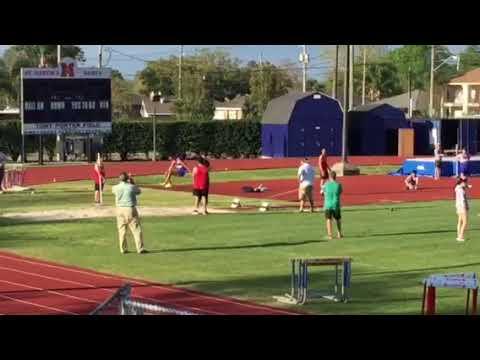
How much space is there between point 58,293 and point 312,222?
11418 mm

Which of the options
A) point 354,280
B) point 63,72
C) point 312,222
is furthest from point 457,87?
point 354,280

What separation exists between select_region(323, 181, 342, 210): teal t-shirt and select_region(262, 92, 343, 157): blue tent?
40587 mm

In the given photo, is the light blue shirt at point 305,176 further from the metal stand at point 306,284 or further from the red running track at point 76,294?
the metal stand at point 306,284

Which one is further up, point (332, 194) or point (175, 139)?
point (175, 139)

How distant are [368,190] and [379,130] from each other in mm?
28455

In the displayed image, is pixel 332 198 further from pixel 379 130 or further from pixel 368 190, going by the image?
pixel 379 130

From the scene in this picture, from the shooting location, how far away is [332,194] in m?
24.2

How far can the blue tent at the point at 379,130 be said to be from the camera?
2670 inches

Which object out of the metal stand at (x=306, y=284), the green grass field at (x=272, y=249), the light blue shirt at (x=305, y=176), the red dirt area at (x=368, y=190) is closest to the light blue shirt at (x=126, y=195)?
the green grass field at (x=272, y=249)

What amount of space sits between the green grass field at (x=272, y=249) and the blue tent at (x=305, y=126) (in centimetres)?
3262

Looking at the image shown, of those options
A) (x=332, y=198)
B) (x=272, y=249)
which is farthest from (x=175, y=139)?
(x=272, y=249)

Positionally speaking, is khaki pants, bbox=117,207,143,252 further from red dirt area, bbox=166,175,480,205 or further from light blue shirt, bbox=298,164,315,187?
red dirt area, bbox=166,175,480,205

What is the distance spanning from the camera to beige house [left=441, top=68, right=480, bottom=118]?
331 ft
